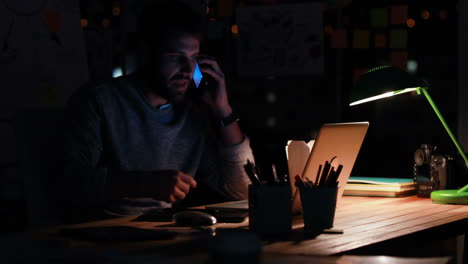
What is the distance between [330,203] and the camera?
146 centimetres

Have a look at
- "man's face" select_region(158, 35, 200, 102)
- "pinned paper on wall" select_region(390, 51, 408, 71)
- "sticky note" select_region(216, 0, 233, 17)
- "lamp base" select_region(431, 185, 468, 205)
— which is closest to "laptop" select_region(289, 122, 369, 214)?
"lamp base" select_region(431, 185, 468, 205)

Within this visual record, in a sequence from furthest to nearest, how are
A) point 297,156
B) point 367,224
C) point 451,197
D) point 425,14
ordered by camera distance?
point 425,14 < point 451,197 < point 297,156 < point 367,224

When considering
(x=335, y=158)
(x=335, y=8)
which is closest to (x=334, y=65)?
(x=335, y=8)

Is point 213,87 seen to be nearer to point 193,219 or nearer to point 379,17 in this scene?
point 193,219

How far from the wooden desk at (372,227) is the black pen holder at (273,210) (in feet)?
A: 0.12

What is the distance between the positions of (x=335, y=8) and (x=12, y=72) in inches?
64.7

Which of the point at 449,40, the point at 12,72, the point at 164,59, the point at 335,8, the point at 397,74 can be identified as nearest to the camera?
the point at 397,74

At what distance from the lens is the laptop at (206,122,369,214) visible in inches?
63.1

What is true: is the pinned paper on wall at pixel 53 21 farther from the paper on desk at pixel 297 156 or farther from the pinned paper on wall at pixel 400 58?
the pinned paper on wall at pixel 400 58

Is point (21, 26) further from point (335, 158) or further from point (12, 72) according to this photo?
point (335, 158)

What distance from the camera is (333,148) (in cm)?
165

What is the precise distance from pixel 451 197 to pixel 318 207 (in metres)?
0.73

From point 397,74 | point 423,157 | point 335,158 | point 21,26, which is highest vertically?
point 21,26

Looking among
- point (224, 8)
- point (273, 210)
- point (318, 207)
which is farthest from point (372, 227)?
point (224, 8)
